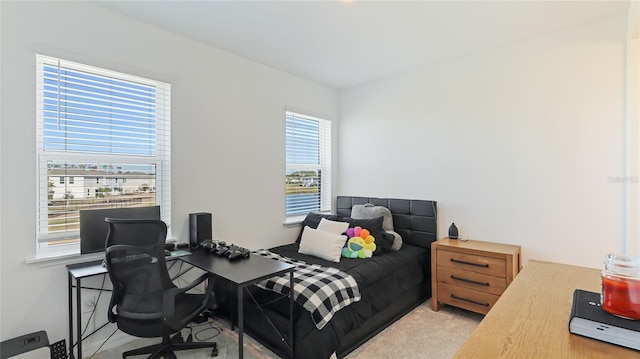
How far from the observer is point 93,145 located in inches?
91.6

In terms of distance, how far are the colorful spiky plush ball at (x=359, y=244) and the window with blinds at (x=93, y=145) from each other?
1.73 meters

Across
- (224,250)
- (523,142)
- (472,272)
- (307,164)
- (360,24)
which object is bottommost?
(472,272)

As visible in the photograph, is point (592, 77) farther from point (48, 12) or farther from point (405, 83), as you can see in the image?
point (48, 12)

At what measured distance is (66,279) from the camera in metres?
2.15

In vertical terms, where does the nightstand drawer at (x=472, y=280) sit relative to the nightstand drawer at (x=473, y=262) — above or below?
below

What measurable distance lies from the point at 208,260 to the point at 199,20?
6.54 feet

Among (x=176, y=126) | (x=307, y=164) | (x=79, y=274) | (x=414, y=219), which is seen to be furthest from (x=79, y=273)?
(x=414, y=219)

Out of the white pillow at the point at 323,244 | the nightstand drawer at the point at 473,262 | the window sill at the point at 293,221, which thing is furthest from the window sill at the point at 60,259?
the nightstand drawer at the point at 473,262

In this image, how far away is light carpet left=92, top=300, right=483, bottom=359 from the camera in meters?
2.22

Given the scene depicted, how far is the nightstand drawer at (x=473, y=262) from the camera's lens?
2612 millimetres

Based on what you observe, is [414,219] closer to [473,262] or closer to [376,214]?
[376,214]

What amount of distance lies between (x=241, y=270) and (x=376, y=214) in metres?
1.87

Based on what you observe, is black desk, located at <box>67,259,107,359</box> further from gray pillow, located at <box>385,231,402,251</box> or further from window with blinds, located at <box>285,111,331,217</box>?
gray pillow, located at <box>385,231,402,251</box>

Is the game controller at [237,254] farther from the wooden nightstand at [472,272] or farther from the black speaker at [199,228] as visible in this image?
the wooden nightstand at [472,272]
